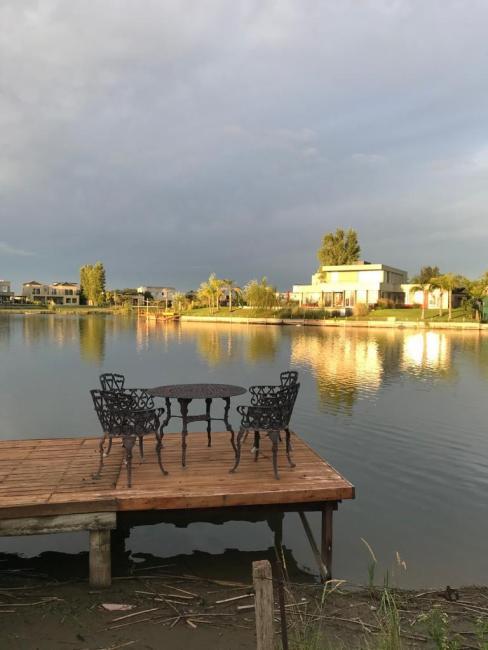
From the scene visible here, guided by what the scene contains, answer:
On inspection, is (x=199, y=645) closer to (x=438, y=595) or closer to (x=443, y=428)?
(x=438, y=595)

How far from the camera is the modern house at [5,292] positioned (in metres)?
141

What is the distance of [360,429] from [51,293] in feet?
496

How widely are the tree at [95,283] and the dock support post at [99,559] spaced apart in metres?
128

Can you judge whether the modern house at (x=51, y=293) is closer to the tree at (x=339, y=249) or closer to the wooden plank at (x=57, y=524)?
the tree at (x=339, y=249)

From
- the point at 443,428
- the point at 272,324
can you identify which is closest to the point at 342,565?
the point at 443,428

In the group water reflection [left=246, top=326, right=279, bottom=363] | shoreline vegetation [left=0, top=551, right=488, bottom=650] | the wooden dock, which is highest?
the wooden dock

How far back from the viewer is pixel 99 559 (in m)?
4.88

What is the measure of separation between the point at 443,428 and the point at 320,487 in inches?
311

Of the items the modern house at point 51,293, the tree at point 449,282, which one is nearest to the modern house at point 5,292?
the modern house at point 51,293

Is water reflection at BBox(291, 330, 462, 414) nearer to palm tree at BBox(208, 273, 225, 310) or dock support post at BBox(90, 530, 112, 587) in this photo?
dock support post at BBox(90, 530, 112, 587)

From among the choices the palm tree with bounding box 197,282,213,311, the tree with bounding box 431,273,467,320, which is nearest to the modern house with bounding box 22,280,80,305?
the palm tree with bounding box 197,282,213,311

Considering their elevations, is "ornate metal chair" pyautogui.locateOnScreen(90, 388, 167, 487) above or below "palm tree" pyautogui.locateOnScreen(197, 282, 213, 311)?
below

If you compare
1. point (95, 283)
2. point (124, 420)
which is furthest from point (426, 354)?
point (95, 283)

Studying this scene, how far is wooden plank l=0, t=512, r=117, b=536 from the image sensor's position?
4.78 metres
